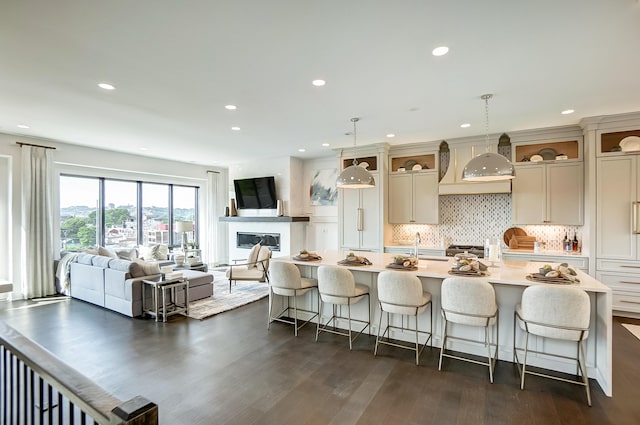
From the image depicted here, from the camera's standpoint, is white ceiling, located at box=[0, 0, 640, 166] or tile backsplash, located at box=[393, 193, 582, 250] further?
tile backsplash, located at box=[393, 193, 582, 250]

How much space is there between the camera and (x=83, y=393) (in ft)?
3.30

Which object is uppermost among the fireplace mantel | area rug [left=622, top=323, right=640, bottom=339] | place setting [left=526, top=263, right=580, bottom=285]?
the fireplace mantel

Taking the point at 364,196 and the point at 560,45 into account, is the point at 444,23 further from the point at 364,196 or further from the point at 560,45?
Answer: the point at 364,196

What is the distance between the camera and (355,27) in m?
2.32

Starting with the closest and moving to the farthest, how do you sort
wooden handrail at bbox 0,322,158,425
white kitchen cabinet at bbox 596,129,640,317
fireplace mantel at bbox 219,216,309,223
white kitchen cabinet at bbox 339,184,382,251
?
wooden handrail at bbox 0,322,158,425 → white kitchen cabinet at bbox 596,129,640,317 → white kitchen cabinet at bbox 339,184,382,251 → fireplace mantel at bbox 219,216,309,223

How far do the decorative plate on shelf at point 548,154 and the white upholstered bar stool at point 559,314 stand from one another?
3.64 meters

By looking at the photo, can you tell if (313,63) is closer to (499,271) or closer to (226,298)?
(499,271)

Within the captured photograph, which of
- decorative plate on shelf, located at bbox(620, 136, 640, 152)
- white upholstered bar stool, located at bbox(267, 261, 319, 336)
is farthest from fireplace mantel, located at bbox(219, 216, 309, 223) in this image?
decorative plate on shelf, located at bbox(620, 136, 640, 152)

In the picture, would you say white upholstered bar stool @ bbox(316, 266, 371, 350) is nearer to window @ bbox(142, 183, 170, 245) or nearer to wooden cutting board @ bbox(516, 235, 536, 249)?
wooden cutting board @ bbox(516, 235, 536, 249)

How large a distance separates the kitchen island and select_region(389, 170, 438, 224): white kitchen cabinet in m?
2.31

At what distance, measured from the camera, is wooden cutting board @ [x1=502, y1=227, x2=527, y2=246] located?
5629 mm

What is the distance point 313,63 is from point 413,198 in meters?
4.02

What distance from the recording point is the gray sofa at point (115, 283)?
183 inches

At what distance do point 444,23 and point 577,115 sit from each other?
3484mm
